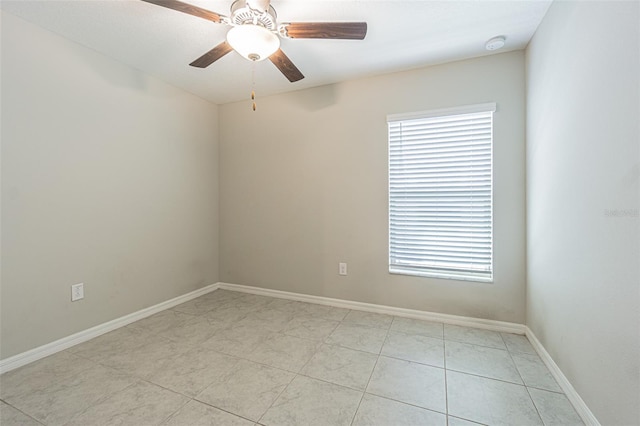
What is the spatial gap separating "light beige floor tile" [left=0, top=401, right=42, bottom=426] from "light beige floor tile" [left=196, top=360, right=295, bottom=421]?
0.81 metres

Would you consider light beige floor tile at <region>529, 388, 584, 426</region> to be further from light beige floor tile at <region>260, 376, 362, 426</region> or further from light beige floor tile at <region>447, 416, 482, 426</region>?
light beige floor tile at <region>260, 376, 362, 426</region>

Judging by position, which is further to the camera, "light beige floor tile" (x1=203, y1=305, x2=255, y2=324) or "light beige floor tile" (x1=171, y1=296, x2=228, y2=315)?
"light beige floor tile" (x1=171, y1=296, x2=228, y2=315)

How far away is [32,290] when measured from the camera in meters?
1.93

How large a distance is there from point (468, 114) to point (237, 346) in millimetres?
2790

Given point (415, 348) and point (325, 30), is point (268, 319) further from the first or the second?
point (325, 30)

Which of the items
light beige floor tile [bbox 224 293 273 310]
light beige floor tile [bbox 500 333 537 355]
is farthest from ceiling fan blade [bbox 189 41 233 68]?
light beige floor tile [bbox 500 333 537 355]

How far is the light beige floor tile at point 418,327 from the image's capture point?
7.52ft

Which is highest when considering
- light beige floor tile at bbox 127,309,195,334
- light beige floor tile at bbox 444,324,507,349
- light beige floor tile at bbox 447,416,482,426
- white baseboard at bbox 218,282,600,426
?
white baseboard at bbox 218,282,600,426

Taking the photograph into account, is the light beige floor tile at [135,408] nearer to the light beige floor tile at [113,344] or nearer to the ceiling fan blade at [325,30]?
the light beige floor tile at [113,344]

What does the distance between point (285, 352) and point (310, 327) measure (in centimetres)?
44

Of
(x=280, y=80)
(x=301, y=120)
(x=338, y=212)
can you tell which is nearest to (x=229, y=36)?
(x=280, y=80)

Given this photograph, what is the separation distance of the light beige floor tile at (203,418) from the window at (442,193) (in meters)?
1.83

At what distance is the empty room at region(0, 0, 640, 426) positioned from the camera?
139 centimetres

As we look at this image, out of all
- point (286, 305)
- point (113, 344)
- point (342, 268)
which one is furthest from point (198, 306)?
point (342, 268)
